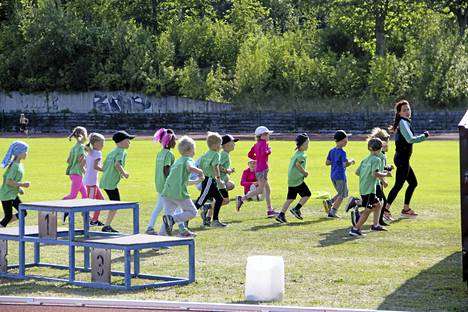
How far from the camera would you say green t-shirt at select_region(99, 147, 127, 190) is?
17.5 metres

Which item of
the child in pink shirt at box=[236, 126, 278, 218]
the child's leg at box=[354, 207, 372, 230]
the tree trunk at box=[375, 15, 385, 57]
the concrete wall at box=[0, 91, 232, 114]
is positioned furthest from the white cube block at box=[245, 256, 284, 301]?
the tree trunk at box=[375, 15, 385, 57]

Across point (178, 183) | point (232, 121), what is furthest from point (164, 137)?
point (232, 121)

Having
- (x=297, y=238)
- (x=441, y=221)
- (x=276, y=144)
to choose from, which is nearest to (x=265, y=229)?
(x=297, y=238)

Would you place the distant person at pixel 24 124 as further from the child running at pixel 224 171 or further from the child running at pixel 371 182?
the child running at pixel 371 182

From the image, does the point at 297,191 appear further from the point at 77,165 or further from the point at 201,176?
the point at 201,176

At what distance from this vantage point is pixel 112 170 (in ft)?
58.1

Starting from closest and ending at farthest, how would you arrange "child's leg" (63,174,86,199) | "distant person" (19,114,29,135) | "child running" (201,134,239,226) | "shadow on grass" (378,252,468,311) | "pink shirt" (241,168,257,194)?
"shadow on grass" (378,252,468,311) → "child running" (201,134,239,226) → "child's leg" (63,174,86,199) → "pink shirt" (241,168,257,194) → "distant person" (19,114,29,135)

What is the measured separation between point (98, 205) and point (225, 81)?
6679 cm

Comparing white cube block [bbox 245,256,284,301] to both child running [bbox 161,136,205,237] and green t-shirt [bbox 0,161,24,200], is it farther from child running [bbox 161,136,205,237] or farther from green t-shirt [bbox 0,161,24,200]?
green t-shirt [bbox 0,161,24,200]

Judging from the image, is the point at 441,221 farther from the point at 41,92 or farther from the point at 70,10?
the point at 70,10

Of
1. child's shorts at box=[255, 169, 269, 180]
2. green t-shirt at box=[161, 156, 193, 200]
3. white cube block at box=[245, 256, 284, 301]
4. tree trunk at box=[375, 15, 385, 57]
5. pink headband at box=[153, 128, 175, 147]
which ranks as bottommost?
white cube block at box=[245, 256, 284, 301]

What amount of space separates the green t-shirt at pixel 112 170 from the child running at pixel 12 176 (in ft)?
5.14

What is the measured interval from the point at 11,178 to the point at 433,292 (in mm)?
7479

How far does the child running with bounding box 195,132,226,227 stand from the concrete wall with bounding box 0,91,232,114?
56.9 meters
